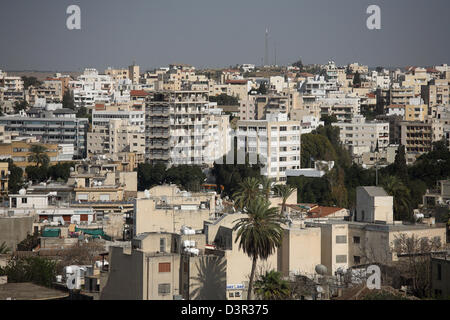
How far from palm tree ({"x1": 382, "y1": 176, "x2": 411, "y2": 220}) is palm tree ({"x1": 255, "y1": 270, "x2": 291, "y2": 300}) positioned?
1264cm

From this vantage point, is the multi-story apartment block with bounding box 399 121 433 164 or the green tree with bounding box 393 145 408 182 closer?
the green tree with bounding box 393 145 408 182

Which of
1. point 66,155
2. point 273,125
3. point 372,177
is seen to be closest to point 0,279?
point 372,177

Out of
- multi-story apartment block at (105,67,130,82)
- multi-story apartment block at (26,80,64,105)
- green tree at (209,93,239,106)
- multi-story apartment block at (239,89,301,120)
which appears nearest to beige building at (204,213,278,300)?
multi-story apartment block at (239,89,301,120)

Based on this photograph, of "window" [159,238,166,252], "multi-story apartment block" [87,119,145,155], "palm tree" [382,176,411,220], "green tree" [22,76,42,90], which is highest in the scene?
"green tree" [22,76,42,90]

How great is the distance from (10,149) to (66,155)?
526cm

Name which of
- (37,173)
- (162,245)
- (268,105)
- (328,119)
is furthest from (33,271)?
(268,105)

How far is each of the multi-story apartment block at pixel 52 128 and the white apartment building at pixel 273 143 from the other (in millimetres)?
15781

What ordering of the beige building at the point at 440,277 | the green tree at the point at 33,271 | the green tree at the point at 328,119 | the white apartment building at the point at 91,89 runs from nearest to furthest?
the beige building at the point at 440,277 → the green tree at the point at 33,271 → the green tree at the point at 328,119 → the white apartment building at the point at 91,89

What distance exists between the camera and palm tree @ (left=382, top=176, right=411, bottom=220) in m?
32.8

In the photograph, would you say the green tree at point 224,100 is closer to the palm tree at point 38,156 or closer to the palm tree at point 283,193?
the palm tree at point 38,156

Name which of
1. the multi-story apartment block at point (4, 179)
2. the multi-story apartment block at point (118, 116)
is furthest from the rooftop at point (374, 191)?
the multi-story apartment block at point (118, 116)

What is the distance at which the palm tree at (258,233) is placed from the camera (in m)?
21.4

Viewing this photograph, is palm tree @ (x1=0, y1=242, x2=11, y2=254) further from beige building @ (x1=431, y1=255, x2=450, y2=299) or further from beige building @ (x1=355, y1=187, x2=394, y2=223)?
beige building @ (x1=431, y1=255, x2=450, y2=299)
